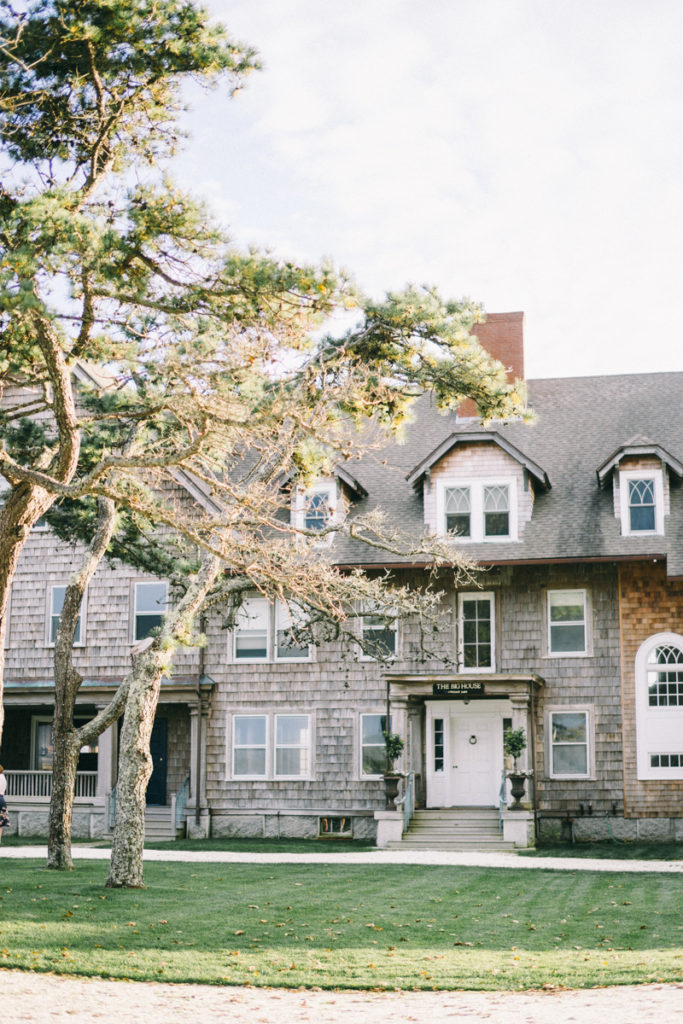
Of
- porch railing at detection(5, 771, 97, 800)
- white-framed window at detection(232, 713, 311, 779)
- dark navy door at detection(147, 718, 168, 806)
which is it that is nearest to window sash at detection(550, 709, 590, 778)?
white-framed window at detection(232, 713, 311, 779)

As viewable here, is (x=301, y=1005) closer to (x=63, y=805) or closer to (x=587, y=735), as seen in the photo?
(x=63, y=805)

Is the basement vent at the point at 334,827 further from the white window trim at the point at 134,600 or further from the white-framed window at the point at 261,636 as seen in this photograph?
the white window trim at the point at 134,600

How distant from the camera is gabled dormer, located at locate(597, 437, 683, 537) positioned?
24844 millimetres

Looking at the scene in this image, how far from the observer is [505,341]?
28.2 metres

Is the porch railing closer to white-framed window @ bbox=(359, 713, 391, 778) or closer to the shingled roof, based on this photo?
white-framed window @ bbox=(359, 713, 391, 778)

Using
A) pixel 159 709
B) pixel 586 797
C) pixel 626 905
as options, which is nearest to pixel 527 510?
pixel 586 797

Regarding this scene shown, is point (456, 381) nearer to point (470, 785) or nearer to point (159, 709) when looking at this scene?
point (470, 785)

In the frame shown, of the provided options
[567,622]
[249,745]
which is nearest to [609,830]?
[567,622]

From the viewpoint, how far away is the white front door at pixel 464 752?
83.4ft

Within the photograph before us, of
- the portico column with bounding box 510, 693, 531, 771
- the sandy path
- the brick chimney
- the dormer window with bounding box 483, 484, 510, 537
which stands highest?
the brick chimney

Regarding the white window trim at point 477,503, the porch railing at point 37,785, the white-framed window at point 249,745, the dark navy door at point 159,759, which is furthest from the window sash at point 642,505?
the porch railing at point 37,785

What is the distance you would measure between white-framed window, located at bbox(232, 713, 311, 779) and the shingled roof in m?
3.96

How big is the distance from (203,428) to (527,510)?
52.9 feet

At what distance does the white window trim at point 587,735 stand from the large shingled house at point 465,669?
0.05 m
